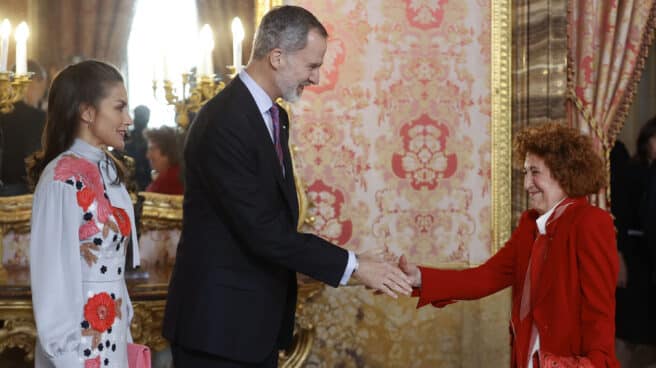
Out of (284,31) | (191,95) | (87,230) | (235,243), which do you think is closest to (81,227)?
(87,230)

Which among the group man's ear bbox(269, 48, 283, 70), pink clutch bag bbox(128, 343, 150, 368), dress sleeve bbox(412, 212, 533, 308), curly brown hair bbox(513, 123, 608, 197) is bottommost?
pink clutch bag bbox(128, 343, 150, 368)

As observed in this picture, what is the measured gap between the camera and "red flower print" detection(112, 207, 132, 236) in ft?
8.08

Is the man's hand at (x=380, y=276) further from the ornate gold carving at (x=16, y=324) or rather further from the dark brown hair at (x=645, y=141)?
the dark brown hair at (x=645, y=141)

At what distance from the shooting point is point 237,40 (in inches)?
169

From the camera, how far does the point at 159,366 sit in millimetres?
4344

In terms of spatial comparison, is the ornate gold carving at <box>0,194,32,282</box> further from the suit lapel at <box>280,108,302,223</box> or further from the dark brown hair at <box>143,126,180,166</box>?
the suit lapel at <box>280,108,302,223</box>

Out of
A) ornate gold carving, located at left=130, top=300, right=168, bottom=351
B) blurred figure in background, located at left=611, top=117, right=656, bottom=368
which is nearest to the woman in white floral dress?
ornate gold carving, located at left=130, top=300, right=168, bottom=351

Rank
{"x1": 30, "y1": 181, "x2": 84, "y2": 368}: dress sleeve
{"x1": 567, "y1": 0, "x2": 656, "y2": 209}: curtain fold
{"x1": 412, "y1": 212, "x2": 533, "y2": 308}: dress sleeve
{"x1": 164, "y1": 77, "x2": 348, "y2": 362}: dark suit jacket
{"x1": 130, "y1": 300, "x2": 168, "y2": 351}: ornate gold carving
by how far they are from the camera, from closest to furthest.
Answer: {"x1": 30, "y1": 181, "x2": 84, "y2": 368}: dress sleeve
{"x1": 164, "y1": 77, "x2": 348, "y2": 362}: dark suit jacket
{"x1": 412, "y1": 212, "x2": 533, "y2": 308}: dress sleeve
{"x1": 130, "y1": 300, "x2": 168, "y2": 351}: ornate gold carving
{"x1": 567, "y1": 0, "x2": 656, "y2": 209}: curtain fold

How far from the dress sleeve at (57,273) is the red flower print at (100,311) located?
0.17 feet

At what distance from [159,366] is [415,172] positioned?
1.68 meters

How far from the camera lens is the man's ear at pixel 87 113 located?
8.14 ft

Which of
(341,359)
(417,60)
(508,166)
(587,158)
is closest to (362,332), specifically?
(341,359)

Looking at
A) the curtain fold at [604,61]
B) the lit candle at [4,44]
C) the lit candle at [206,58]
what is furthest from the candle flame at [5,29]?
the curtain fold at [604,61]

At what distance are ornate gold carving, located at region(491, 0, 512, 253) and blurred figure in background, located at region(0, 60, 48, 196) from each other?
2349mm
